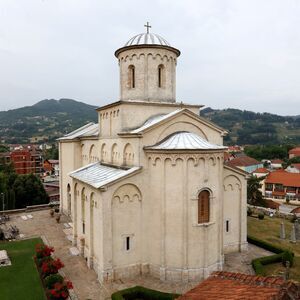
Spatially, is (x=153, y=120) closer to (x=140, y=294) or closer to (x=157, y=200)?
(x=157, y=200)

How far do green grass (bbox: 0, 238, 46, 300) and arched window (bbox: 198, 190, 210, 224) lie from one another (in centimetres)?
877

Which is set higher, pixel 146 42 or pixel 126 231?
pixel 146 42

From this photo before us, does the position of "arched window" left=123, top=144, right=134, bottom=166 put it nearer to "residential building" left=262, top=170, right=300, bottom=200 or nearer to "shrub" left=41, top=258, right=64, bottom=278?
"shrub" left=41, top=258, right=64, bottom=278

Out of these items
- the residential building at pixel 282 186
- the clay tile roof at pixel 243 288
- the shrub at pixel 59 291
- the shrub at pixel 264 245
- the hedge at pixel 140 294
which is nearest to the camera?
the clay tile roof at pixel 243 288

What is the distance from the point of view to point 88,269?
18188mm

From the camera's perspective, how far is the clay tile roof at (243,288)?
6941 millimetres

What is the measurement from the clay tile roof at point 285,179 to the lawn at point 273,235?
36.7 meters

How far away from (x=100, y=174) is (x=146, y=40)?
9167 millimetres

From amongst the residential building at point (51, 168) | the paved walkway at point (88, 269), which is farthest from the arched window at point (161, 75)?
the residential building at point (51, 168)

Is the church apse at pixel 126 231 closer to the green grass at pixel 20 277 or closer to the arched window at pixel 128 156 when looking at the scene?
the arched window at pixel 128 156

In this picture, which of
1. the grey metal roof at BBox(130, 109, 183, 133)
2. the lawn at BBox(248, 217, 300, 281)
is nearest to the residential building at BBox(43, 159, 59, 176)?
the lawn at BBox(248, 217, 300, 281)

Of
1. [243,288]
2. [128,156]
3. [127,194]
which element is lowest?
[243,288]

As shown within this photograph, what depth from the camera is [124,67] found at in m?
21.2

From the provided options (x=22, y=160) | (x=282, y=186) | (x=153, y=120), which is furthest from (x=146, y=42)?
(x=22, y=160)
